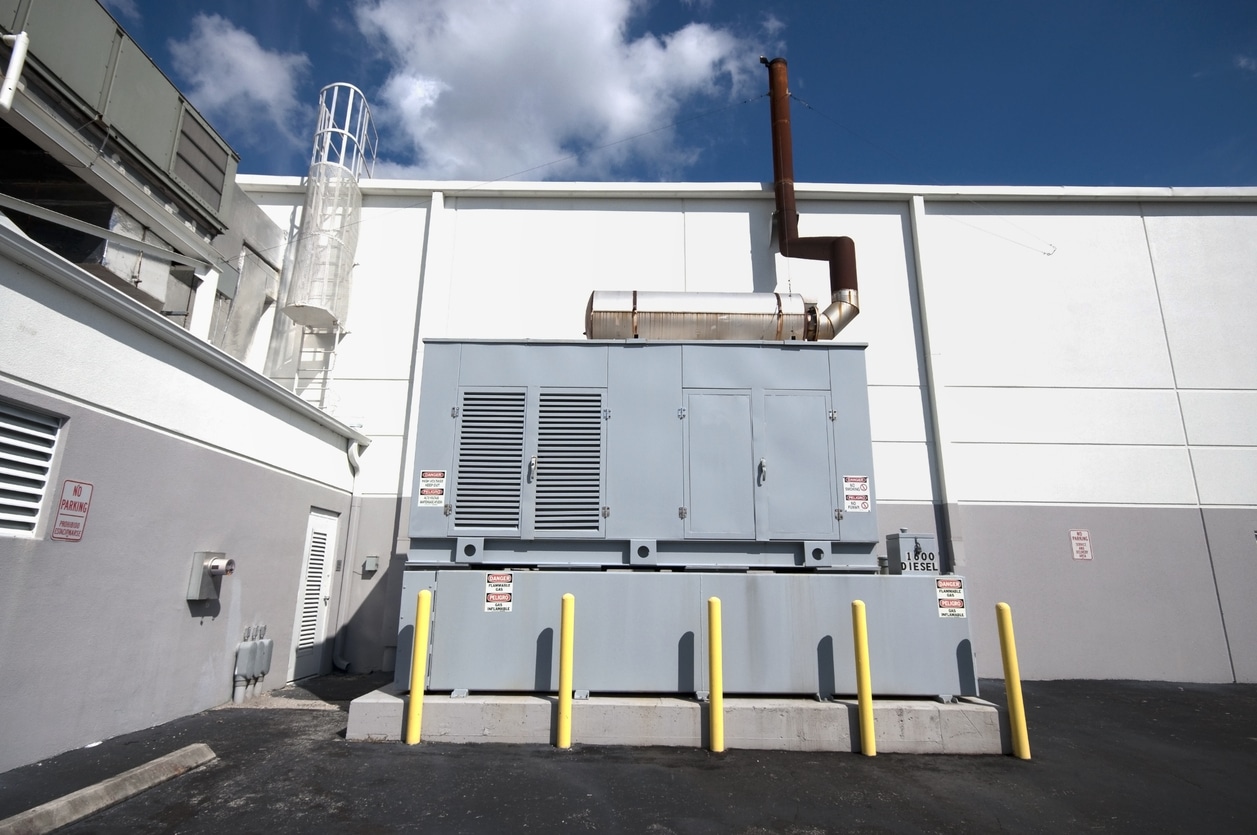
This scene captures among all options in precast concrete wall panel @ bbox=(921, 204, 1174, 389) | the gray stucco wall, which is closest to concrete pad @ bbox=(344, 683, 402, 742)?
the gray stucco wall

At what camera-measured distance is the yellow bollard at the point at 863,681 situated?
471cm

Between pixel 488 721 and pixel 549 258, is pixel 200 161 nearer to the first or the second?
pixel 549 258

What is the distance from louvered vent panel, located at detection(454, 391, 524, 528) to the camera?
5574 millimetres

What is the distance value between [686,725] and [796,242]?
23.2ft

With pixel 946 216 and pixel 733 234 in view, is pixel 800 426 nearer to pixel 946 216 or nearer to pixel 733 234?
pixel 733 234

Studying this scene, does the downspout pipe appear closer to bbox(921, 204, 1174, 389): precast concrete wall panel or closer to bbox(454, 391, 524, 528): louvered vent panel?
bbox(454, 391, 524, 528): louvered vent panel

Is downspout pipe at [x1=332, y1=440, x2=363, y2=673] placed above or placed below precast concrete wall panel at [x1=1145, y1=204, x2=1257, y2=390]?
below

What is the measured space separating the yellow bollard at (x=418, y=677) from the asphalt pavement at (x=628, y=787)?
152mm

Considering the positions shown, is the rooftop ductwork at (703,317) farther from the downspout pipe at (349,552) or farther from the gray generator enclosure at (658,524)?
the downspout pipe at (349,552)

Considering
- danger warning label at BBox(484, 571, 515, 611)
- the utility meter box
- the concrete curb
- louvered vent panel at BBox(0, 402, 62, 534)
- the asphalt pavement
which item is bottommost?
the asphalt pavement

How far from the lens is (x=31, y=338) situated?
4.12 meters

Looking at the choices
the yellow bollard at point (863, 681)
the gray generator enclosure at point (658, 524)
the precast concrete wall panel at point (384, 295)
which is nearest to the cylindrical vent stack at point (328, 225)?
the precast concrete wall panel at point (384, 295)

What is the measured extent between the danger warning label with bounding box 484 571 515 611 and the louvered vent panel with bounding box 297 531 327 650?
3698 mm

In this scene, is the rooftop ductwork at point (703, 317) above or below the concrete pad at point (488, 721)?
above
